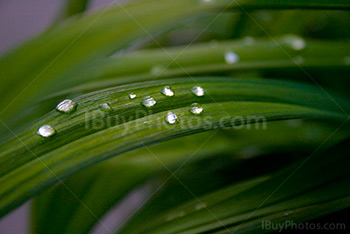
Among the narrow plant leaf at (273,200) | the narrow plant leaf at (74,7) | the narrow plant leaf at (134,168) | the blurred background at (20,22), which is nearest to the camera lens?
the narrow plant leaf at (273,200)

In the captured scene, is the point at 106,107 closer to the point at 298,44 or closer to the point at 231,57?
the point at 231,57

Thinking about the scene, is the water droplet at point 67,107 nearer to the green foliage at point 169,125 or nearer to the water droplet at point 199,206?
the green foliage at point 169,125

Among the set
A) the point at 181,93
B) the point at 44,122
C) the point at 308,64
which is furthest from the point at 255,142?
the point at 44,122

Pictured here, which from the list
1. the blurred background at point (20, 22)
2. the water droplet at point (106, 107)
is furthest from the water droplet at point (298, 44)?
the blurred background at point (20, 22)

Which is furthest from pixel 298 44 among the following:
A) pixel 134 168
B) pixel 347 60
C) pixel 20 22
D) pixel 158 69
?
pixel 20 22

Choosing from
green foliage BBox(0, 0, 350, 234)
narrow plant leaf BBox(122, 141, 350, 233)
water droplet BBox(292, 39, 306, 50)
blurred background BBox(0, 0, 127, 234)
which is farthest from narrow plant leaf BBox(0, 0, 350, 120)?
blurred background BBox(0, 0, 127, 234)

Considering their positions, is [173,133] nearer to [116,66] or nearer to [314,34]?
[116,66]
